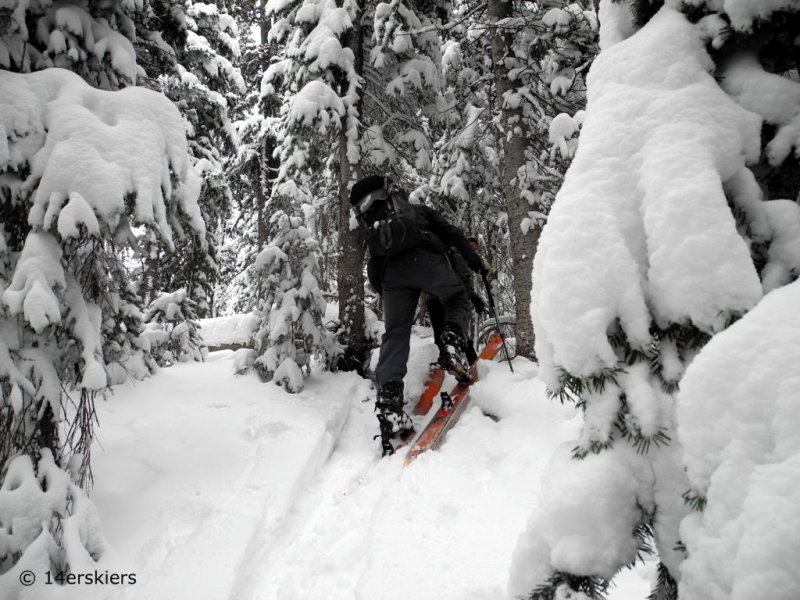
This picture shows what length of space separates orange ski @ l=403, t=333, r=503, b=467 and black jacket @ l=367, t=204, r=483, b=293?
136cm

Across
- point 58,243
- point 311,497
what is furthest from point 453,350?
point 58,243

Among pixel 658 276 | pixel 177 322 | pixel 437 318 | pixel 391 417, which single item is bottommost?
pixel 177 322

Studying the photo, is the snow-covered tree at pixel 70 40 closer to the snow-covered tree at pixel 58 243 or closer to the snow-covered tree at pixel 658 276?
the snow-covered tree at pixel 58 243

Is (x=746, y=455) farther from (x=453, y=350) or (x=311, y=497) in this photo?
(x=453, y=350)

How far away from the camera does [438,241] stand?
518cm

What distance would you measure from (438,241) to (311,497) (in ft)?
10.2

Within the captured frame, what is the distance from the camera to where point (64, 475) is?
287cm

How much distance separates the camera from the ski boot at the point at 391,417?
15.1ft

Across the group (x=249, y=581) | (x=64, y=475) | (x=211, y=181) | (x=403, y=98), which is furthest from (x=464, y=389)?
(x=211, y=181)

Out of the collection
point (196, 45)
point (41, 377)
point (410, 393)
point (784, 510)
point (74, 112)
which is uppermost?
point (196, 45)

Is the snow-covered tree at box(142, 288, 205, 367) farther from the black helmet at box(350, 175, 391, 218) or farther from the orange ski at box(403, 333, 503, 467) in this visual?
the orange ski at box(403, 333, 503, 467)

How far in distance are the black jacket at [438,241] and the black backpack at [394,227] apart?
119 millimetres

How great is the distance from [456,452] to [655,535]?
2.92 metres

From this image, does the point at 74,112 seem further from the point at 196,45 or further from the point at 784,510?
the point at 196,45
